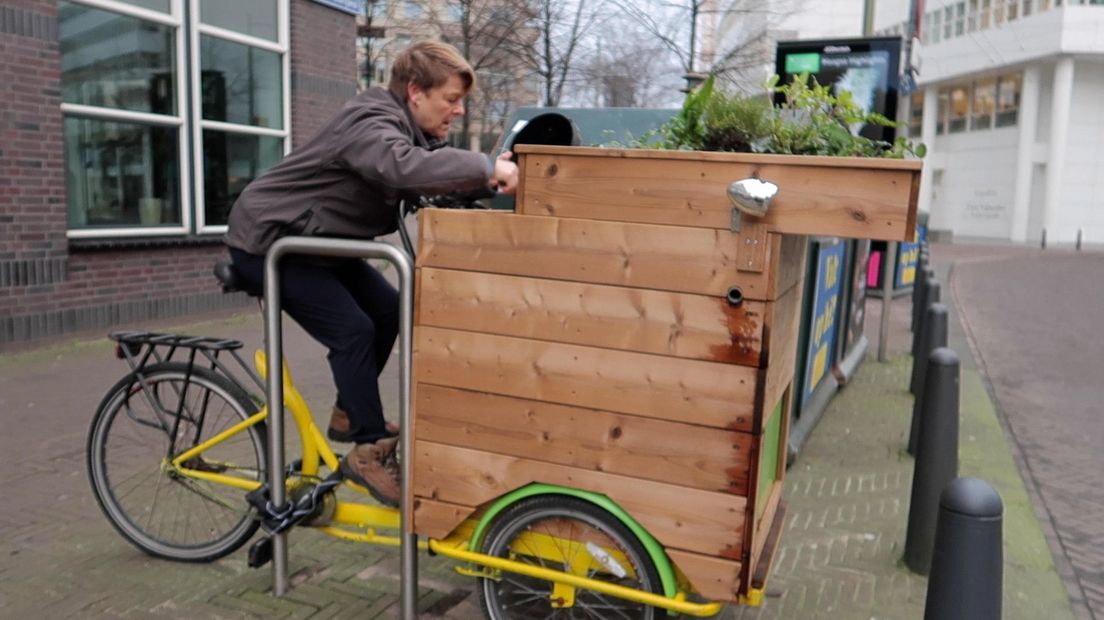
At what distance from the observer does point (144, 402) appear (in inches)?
143

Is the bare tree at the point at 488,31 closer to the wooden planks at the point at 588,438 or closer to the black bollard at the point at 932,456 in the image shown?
the black bollard at the point at 932,456

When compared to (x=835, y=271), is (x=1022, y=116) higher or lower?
higher

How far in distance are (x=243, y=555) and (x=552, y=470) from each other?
166 centimetres

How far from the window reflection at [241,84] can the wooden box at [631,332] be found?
306 inches

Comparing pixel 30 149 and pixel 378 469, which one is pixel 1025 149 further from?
pixel 378 469

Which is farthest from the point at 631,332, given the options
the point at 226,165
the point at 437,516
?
the point at 226,165

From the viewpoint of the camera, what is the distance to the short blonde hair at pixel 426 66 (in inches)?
121

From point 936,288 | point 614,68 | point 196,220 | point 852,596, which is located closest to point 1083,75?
point 614,68

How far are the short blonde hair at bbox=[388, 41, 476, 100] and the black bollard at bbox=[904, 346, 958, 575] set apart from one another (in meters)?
2.60

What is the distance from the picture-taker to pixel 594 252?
8.77 feet

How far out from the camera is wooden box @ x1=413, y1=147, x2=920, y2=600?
2.52m

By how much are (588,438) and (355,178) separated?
3.85 feet

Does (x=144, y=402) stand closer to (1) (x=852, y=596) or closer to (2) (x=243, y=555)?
(2) (x=243, y=555)

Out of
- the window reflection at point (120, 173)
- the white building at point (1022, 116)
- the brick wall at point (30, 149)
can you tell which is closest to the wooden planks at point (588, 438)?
the brick wall at point (30, 149)
